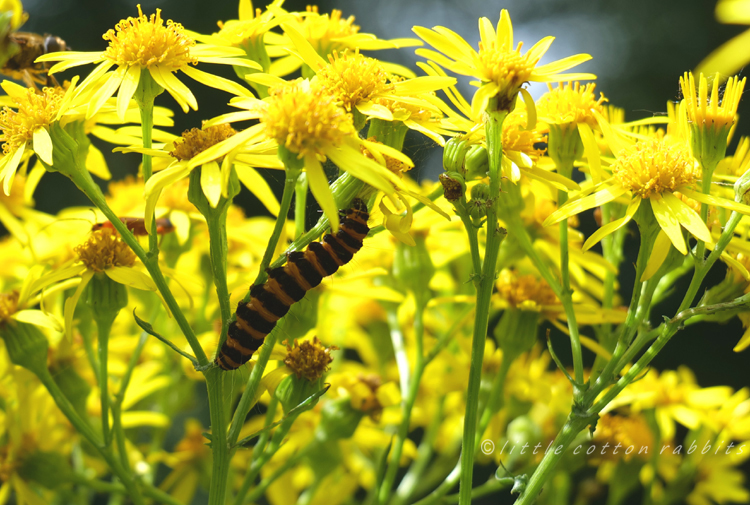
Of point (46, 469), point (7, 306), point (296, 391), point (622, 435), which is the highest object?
point (7, 306)

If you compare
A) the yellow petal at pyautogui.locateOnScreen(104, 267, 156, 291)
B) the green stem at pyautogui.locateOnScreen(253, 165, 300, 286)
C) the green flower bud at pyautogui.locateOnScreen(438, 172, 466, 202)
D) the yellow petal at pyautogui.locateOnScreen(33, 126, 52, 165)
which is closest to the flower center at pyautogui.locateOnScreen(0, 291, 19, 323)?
the yellow petal at pyautogui.locateOnScreen(104, 267, 156, 291)

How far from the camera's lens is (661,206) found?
0.91m

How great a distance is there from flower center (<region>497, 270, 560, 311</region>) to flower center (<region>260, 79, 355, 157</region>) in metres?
0.61

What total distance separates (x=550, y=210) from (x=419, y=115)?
54 cm

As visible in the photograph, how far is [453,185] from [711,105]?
441mm

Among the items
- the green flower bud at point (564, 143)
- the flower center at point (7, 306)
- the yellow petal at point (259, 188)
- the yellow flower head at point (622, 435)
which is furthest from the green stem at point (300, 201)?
the yellow flower head at point (622, 435)

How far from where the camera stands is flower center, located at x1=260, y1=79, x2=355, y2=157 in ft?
A: 2.51

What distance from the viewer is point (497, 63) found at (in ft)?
2.83

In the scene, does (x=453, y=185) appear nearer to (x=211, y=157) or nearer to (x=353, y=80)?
(x=353, y=80)

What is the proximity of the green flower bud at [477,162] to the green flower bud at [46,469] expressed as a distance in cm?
98

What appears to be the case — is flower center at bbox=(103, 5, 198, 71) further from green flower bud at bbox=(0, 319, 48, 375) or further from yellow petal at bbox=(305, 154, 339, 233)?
green flower bud at bbox=(0, 319, 48, 375)

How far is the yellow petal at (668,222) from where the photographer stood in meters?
0.83

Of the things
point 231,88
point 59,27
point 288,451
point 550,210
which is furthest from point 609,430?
point 59,27

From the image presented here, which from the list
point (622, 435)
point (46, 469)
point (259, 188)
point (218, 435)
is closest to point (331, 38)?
point (259, 188)
